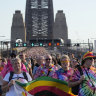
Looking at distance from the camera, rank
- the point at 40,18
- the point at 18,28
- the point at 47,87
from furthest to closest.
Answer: the point at 40,18, the point at 18,28, the point at 47,87

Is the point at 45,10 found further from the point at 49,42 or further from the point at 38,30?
the point at 49,42

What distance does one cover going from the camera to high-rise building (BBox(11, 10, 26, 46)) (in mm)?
107875

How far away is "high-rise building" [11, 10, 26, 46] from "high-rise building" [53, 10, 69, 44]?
1408cm

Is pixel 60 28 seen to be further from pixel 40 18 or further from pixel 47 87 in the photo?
pixel 47 87

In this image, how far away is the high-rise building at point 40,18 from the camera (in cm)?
13462

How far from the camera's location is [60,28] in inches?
4574

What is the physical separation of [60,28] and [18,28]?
62.4ft

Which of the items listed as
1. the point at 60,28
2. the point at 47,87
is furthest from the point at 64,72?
the point at 60,28

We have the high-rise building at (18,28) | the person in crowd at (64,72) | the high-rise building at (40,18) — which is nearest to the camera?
the person in crowd at (64,72)

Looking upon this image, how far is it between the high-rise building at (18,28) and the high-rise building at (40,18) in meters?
12.8

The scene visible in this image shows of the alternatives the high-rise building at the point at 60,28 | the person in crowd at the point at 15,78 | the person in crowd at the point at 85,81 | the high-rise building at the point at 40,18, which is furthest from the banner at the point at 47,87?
the high-rise building at the point at 40,18

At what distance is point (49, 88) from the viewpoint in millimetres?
3607

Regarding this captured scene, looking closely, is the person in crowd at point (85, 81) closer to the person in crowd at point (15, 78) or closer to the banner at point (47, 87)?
the banner at point (47, 87)

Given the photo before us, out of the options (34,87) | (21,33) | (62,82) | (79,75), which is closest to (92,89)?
(79,75)
